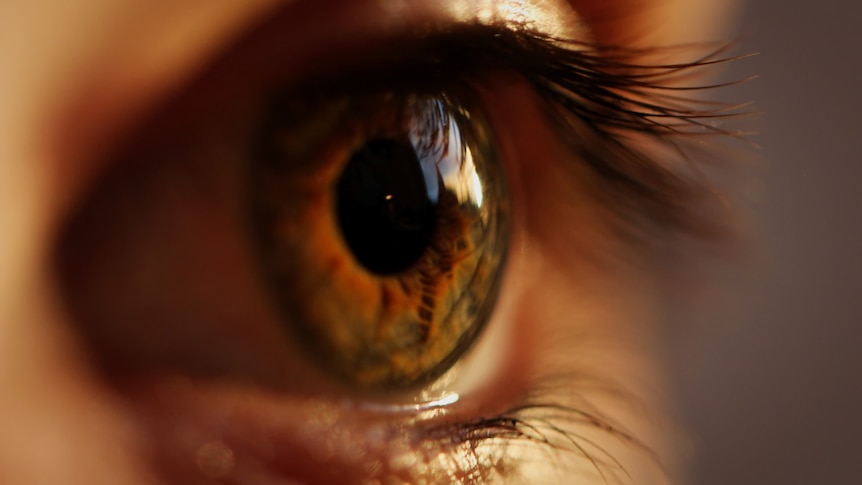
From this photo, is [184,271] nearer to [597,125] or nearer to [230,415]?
[230,415]

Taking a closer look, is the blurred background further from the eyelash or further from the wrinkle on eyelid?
the wrinkle on eyelid

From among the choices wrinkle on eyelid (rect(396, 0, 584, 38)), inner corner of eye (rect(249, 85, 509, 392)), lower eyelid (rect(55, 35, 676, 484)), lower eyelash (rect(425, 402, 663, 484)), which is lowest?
lower eyelash (rect(425, 402, 663, 484))

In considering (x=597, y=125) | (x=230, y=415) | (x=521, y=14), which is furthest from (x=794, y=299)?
(x=230, y=415)

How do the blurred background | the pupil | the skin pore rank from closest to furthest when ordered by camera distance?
the skin pore < the pupil < the blurred background

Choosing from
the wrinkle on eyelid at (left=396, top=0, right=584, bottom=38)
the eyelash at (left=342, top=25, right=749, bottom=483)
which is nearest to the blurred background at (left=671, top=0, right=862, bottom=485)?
the eyelash at (left=342, top=25, right=749, bottom=483)

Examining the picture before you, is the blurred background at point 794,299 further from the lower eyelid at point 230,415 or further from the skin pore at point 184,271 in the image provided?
the lower eyelid at point 230,415

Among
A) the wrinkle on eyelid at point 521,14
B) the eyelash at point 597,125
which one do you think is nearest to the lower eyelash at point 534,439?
the eyelash at point 597,125

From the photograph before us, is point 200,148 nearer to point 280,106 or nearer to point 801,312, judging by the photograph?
point 280,106
